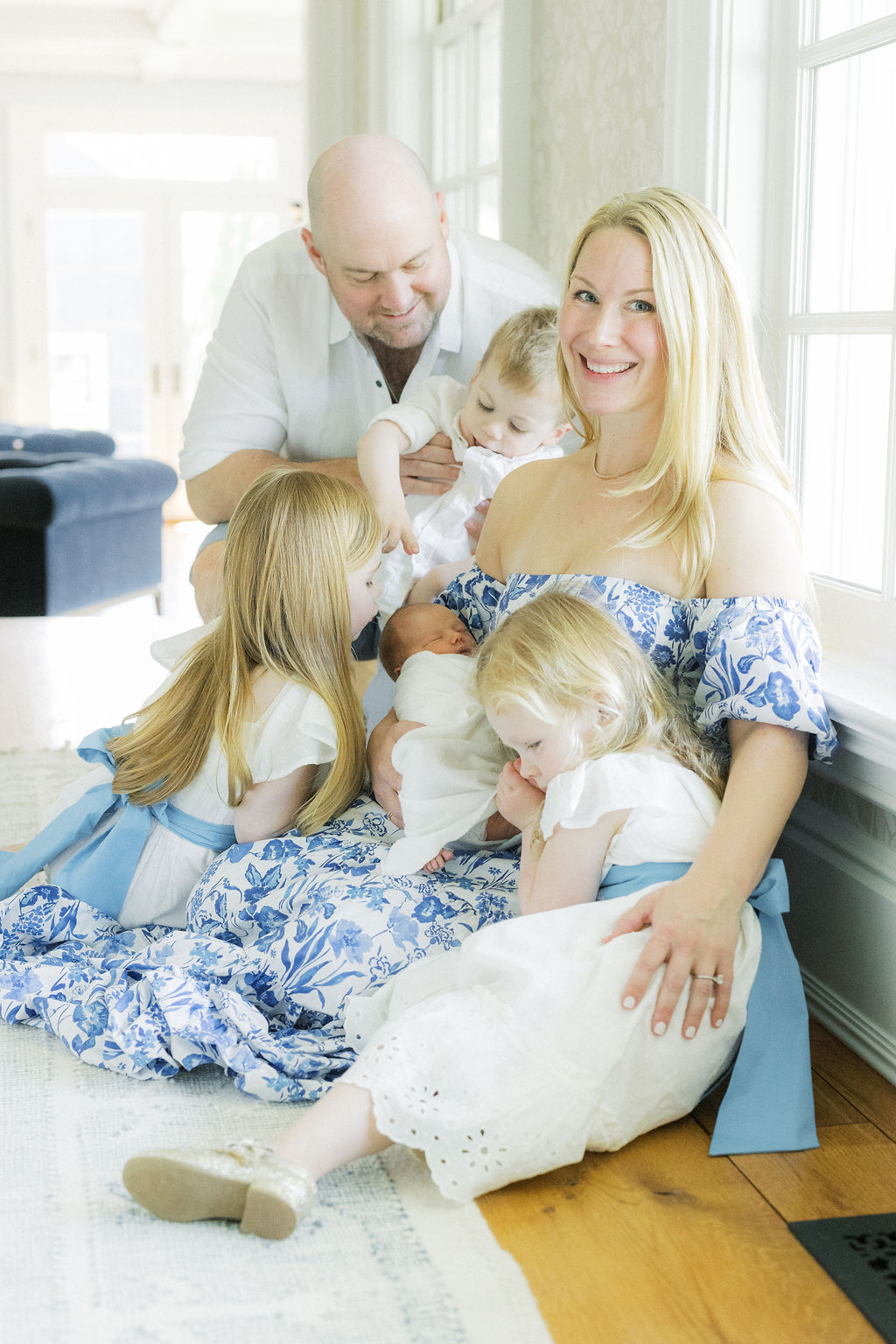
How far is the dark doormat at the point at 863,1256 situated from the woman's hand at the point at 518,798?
61 centimetres

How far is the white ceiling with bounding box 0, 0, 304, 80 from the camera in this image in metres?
8.67

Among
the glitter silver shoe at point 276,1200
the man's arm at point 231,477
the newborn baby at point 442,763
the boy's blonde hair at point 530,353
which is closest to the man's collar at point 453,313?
the man's arm at point 231,477

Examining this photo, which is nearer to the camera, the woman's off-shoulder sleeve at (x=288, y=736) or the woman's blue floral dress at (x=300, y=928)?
the woman's blue floral dress at (x=300, y=928)

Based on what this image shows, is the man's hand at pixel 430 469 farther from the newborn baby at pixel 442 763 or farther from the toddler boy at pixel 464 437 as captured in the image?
the newborn baby at pixel 442 763

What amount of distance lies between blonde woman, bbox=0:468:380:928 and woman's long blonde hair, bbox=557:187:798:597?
507 mm

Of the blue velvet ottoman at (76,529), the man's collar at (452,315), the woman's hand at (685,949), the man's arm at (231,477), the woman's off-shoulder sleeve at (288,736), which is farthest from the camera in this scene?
the blue velvet ottoman at (76,529)

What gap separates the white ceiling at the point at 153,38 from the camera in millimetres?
8672

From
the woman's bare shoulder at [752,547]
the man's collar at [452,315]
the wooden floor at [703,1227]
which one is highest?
the man's collar at [452,315]

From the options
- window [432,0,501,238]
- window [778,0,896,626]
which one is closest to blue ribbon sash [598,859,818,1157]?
window [778,0,896,626]

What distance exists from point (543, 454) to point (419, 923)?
97 centimetres

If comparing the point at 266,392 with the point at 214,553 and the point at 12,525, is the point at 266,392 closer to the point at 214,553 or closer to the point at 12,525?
the point at 214,553

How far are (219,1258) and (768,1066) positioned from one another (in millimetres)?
687

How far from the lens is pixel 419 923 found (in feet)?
6.25

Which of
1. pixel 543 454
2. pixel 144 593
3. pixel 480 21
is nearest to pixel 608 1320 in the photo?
pixel 543 454
